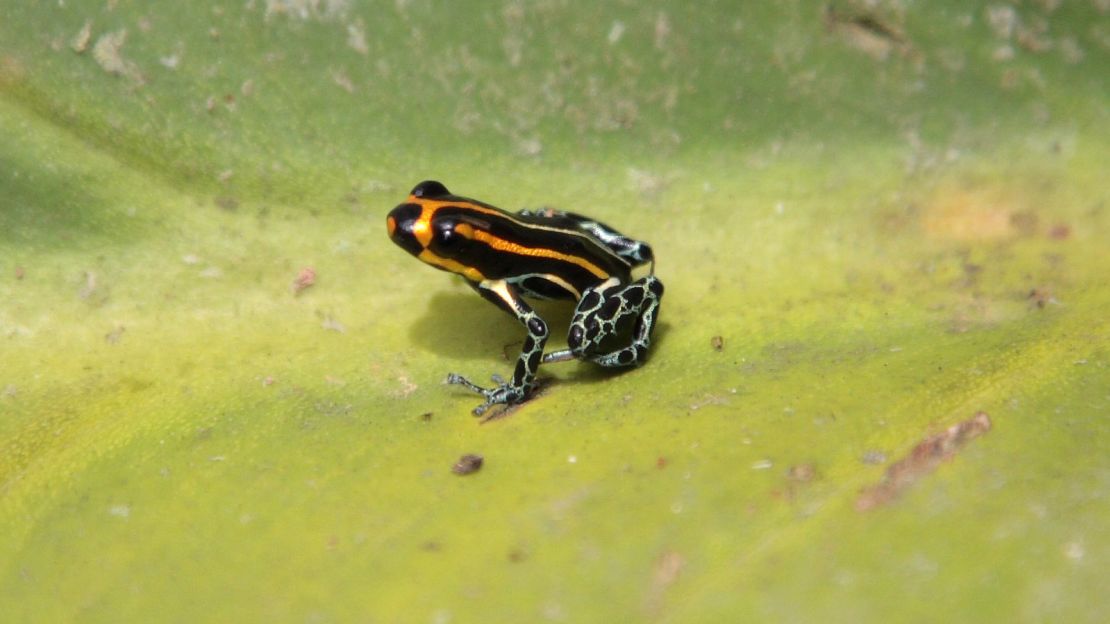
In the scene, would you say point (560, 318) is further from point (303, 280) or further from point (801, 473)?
point (801, 473)

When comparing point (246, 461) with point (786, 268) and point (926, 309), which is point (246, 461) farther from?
point (926, 309)

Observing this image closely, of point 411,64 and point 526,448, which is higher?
point 411,64

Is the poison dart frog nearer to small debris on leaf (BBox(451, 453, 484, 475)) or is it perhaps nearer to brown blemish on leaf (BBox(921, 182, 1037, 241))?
small debris on leaf (BBox(451, 453, 484, 475))

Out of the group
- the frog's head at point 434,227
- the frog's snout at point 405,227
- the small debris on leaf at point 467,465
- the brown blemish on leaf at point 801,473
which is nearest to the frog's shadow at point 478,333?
the frog's head at point 434,227

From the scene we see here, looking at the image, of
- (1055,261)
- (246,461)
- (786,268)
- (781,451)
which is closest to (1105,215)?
(1055,261)

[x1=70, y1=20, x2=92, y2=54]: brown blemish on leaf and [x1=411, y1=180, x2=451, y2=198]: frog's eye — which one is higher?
[x1=70, y1=20, x2=92, y2=54]: brown blemish on leaf

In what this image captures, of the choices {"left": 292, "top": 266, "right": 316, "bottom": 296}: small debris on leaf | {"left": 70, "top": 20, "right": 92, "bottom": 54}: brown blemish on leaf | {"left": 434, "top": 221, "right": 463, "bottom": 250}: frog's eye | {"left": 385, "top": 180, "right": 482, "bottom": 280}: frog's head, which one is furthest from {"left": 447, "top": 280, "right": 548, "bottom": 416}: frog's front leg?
{"left": 70, "top": 20, "right": 92, "bottom": 54}: brown blemish on leaf
